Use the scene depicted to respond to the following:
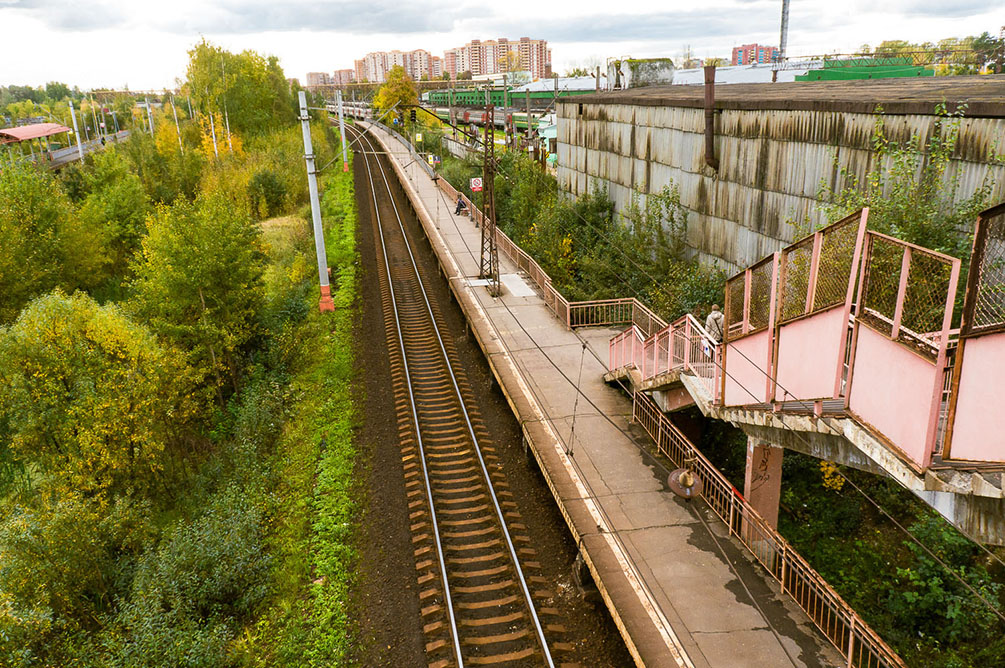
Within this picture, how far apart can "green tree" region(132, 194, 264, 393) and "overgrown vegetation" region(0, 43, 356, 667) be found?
0.06 metres

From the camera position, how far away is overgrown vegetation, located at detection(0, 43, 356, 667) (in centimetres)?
1089

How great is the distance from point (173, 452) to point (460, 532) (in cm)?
1028

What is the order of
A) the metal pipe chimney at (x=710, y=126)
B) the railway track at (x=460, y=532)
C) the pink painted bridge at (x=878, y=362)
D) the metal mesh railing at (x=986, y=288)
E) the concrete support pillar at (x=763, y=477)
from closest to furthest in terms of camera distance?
1. the metal mesh railing at (x=986, y=288)
2. the pink painted bridge at (x=878, y=362)
3. the railway track at (x=460, y=532)
4. the concrete support pillar at (x=763, y=477)
5. the metal pipe chimney at (x=710, y=126)

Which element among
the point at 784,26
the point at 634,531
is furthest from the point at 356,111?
the point at 634,531

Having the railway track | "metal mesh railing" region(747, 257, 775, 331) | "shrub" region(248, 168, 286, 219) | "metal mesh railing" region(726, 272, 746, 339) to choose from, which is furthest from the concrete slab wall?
"shrub" region(248, 168, 286, 219)

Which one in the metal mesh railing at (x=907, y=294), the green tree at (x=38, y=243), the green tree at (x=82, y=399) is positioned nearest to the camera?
the metal mesh railing at (x=907, y=294)

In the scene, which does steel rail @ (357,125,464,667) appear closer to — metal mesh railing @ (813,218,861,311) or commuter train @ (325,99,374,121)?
metal mesh railing @ (813,218,861,311)

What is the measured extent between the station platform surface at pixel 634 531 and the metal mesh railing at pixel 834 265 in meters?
4.57

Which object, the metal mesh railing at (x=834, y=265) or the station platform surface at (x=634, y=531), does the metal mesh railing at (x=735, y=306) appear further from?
the station platform surface at (x=634, y=531)

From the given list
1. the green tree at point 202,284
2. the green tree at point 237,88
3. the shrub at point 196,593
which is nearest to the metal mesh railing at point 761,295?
the shrub at point 196,593

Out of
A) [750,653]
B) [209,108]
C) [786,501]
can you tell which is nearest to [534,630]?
[750,653]

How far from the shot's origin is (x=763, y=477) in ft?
35.3

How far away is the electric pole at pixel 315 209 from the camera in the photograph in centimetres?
2127

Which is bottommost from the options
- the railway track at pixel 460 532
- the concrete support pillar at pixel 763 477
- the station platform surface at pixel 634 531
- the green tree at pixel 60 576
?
the green tree at pixel 60 576
